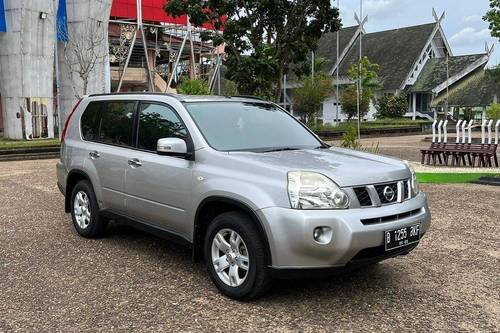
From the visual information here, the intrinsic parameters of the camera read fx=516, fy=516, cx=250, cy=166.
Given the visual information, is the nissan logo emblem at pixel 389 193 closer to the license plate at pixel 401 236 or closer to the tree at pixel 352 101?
the license plate at pixel 401 236

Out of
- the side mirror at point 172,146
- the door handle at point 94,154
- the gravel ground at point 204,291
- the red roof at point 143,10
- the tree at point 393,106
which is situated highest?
the red roof at point 143,10

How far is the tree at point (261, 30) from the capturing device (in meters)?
17.2

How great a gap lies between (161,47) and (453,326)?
37757 millimetres

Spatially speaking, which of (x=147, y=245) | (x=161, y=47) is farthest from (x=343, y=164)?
(x=161, y=47)

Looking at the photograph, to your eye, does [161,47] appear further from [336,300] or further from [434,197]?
[336,300]

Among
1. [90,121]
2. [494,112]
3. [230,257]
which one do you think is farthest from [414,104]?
[230,257]

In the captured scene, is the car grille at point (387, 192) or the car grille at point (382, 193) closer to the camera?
the car grille at point (382, 193)

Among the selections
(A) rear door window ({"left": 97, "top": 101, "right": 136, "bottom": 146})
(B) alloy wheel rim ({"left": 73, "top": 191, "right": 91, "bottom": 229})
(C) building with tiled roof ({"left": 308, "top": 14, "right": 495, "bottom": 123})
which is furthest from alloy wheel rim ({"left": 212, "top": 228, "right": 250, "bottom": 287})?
(C) building with tiled roof ({"left": 308, "top": 14, "right": 495, "bottom": 123})

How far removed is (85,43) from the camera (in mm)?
26859

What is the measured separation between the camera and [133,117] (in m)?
5.66

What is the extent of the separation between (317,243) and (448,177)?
29.3 ft

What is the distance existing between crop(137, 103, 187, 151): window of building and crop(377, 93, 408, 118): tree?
41.6 metres

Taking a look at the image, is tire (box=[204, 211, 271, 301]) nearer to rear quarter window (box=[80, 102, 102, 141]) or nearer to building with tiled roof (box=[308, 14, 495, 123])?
rear quarter window (box=[80, 102, 102, 141])

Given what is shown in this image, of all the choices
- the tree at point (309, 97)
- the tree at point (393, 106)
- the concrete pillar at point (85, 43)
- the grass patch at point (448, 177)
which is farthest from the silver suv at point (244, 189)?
the tree at point (393, 106)
